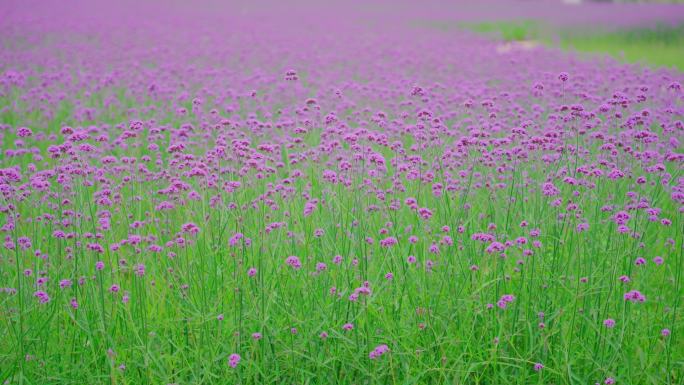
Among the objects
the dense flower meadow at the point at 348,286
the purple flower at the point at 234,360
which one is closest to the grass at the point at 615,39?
the dense flower meadow at the point at 348,286

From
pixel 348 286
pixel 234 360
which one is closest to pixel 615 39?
pixel 348 286

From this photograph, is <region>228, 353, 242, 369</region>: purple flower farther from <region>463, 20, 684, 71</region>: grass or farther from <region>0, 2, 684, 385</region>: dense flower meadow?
<region>463, 20, 684, 71</region>: grass

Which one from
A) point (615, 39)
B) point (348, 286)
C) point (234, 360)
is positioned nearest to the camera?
point (234, 360)

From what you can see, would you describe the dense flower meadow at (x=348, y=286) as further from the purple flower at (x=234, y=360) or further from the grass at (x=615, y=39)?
the grass at (x=615, y=39)

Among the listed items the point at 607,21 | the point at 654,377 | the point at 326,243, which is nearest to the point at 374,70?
the point at 326,243

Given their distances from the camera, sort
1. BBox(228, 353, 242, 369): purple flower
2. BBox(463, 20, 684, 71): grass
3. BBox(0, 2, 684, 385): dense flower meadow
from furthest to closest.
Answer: BBox(463, 20, 684, 71): grass < BBox(0, 2, 684, 385): dense flower meadow < BBox(228, 353, 242, 369): purple flower

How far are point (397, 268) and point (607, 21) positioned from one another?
25563mm

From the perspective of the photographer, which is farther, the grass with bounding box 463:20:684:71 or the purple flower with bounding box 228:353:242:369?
the grass with bounding box 463:20:684:71

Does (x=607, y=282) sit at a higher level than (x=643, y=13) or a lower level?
lower

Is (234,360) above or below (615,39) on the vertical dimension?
below

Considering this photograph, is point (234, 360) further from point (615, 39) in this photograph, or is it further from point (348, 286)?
point (615, 39)

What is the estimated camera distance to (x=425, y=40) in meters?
17.9

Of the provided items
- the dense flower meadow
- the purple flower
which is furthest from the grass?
the purple flower

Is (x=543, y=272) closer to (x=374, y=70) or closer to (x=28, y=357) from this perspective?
(x=28, y=357)
